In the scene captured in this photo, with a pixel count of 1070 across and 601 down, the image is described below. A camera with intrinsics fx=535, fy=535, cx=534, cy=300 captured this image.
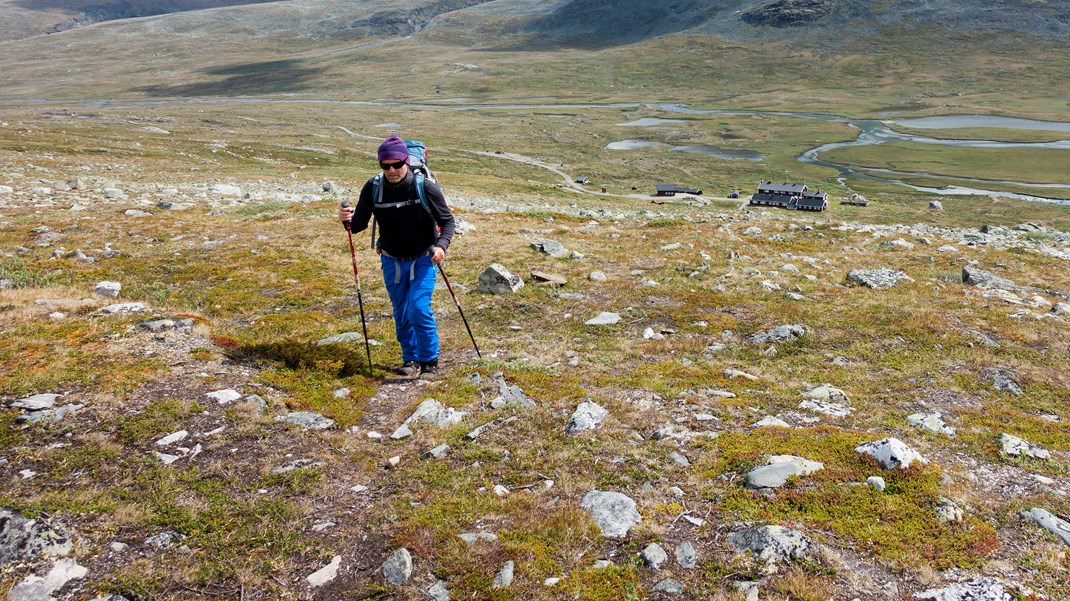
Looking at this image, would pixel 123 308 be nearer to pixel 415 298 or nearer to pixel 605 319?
pixel 415 298

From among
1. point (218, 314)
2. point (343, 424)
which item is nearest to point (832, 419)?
point (343, 424)

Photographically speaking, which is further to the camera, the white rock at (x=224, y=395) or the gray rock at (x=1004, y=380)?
the gray rock at (x=1004, y=380)

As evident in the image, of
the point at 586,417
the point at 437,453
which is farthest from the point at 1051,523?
the point at 437,453

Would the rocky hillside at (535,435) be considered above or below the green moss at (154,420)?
below

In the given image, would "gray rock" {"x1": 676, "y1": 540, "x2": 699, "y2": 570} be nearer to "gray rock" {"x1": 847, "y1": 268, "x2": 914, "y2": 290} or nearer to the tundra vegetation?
the tundra vegetation

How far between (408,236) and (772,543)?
7.14 metres

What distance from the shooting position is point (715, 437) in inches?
301

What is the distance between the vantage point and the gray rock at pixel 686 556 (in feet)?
17.4

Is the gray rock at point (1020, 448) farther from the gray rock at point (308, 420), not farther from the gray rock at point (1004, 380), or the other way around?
the gray rock at point (308, 420)

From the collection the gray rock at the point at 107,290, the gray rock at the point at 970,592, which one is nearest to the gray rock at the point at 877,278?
the gray rock at the point at 970,592

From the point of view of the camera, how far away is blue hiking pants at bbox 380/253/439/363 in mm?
9781

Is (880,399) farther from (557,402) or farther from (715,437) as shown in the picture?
(557,402)

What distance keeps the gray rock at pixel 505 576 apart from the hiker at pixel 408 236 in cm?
534

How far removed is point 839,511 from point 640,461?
231 centimetres
